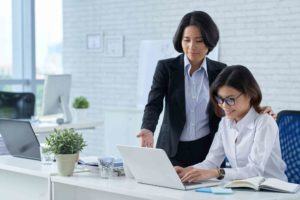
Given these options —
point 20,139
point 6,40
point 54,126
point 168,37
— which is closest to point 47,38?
point 6,40

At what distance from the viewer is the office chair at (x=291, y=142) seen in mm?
2543

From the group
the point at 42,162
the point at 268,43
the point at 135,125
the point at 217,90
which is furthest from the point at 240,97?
the point at 135,125

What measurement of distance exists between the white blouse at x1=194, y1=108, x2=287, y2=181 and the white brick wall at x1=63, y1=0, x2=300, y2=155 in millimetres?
2565

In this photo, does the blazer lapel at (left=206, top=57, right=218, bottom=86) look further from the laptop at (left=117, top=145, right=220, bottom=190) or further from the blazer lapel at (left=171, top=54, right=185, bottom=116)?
the laptop at (left=117, top=145, right=220, bottom=190)

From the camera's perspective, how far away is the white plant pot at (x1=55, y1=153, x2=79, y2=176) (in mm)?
2279

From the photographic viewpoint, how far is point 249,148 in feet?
7.34

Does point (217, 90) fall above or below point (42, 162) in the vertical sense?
above

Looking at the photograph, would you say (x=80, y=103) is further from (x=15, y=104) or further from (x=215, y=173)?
(x=215, y=173)

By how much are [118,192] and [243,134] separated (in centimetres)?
59

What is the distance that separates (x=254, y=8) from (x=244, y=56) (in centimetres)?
45

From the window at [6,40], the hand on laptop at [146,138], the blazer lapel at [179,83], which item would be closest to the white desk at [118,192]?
the hand on laptop at [146,138]

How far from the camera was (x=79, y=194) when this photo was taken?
234cm

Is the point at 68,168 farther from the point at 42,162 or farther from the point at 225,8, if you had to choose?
the point at 225,8

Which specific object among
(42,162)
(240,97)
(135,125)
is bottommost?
(135,125)
